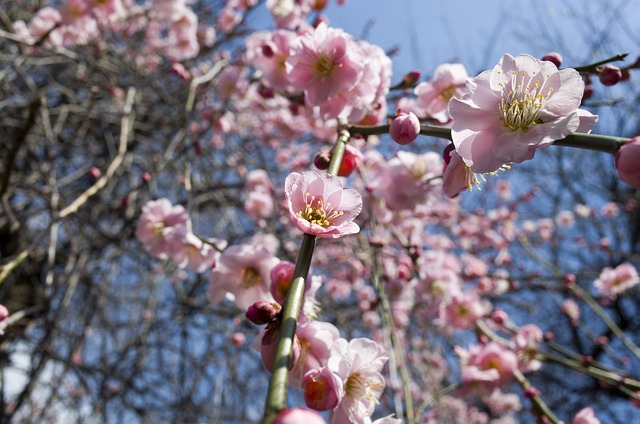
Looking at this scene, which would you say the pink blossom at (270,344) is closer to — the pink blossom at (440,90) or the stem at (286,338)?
the stem at (286,338)

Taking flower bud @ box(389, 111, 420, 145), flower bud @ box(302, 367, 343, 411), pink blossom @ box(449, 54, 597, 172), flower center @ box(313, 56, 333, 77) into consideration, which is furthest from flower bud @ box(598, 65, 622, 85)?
flower bud @ box(302, 367, 343, 411)

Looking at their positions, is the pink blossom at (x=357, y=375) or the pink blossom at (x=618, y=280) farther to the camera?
the pink blossom at (x=618, y=280)

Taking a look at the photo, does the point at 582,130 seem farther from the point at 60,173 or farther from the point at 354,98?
the point at 60,173

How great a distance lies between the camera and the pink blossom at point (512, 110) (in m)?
0.75

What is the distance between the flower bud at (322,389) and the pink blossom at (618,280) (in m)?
2.65

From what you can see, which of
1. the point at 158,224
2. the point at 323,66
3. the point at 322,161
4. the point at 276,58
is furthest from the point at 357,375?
the point at 276,58

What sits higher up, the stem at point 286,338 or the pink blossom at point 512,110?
the pink blossom at point 512,110

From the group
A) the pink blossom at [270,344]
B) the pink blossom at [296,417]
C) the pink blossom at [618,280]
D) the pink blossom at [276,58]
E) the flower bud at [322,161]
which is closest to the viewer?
the pink blossom at [296,417]

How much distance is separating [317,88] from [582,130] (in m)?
0.71

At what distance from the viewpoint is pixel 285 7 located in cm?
218

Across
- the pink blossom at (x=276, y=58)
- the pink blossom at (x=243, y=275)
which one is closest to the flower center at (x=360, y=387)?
the pink blossom at (x=243, y=275)

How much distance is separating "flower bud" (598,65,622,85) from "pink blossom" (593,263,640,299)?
6.99ft

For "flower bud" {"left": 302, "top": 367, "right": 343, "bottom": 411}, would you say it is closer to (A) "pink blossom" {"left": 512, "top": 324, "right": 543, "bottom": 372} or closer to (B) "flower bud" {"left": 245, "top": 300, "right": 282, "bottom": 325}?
(B) "flower bud" {"left": 245, "top": 300, "right": 282, "bottom": 325}

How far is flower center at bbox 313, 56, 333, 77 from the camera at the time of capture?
4.10ft
